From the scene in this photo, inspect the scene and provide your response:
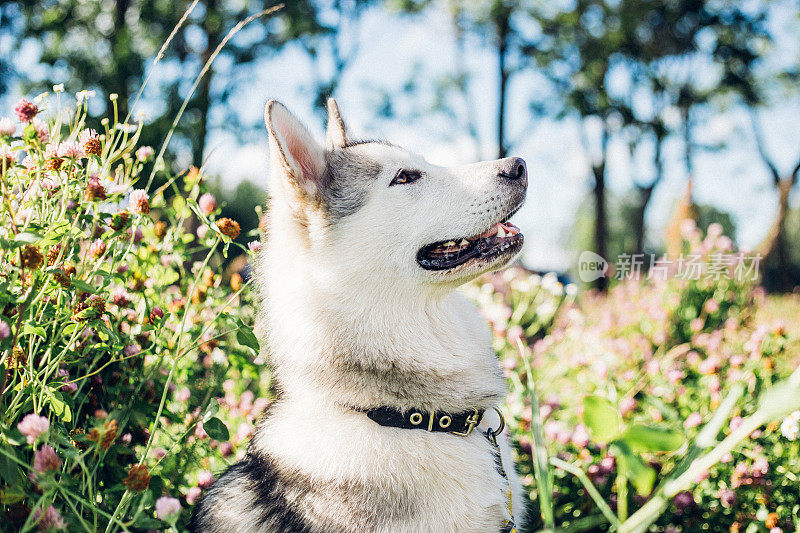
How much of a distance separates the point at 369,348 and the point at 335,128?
4.55 ft

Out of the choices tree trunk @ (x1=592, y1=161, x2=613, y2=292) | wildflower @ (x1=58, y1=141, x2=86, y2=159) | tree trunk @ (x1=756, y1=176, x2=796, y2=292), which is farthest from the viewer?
tree trunk @ (x1=592, y1=161, x2=613, y2=292)

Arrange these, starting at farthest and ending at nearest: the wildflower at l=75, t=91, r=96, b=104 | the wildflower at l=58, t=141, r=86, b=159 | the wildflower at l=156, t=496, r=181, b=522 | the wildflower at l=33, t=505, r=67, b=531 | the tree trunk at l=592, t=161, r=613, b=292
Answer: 1. the tree trunk at l=592, t=161, r=613, b=292
2. the wildflower at l=75, t=91, r=96, b=104
3. the wildflower at l=58, t=141, r=86, b=159
4. the wildflower at l=33, t=505, r=67, b=531
5. the wildflower at l=156, t=496, r=181, b=522

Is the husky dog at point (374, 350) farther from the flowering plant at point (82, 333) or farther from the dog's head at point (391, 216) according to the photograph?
the flowering plant at point (82, 333)

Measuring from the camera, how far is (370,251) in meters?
2.38

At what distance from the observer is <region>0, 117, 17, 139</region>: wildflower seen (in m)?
1.78

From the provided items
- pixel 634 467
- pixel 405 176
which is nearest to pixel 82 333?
pixel 405 176

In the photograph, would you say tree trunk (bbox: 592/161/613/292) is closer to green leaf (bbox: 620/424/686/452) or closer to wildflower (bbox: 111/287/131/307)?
wildflower (bbox: 111/287/131/307)

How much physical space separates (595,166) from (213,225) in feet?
70.0

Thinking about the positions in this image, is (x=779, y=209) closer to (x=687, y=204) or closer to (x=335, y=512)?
(x=687, y=204)

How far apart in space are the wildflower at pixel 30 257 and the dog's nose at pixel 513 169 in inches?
72.5

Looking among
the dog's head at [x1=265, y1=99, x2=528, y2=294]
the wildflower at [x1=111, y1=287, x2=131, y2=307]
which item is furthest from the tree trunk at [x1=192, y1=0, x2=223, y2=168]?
the dog's head at [x1=265, y1=99, x2=528, y2=294]

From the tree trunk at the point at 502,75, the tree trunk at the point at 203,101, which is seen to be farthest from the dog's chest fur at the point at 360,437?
the tree trunk at the point at 502,75

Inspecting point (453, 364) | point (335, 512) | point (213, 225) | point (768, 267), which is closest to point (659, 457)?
point (453, 364)

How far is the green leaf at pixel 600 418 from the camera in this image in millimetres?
1081
